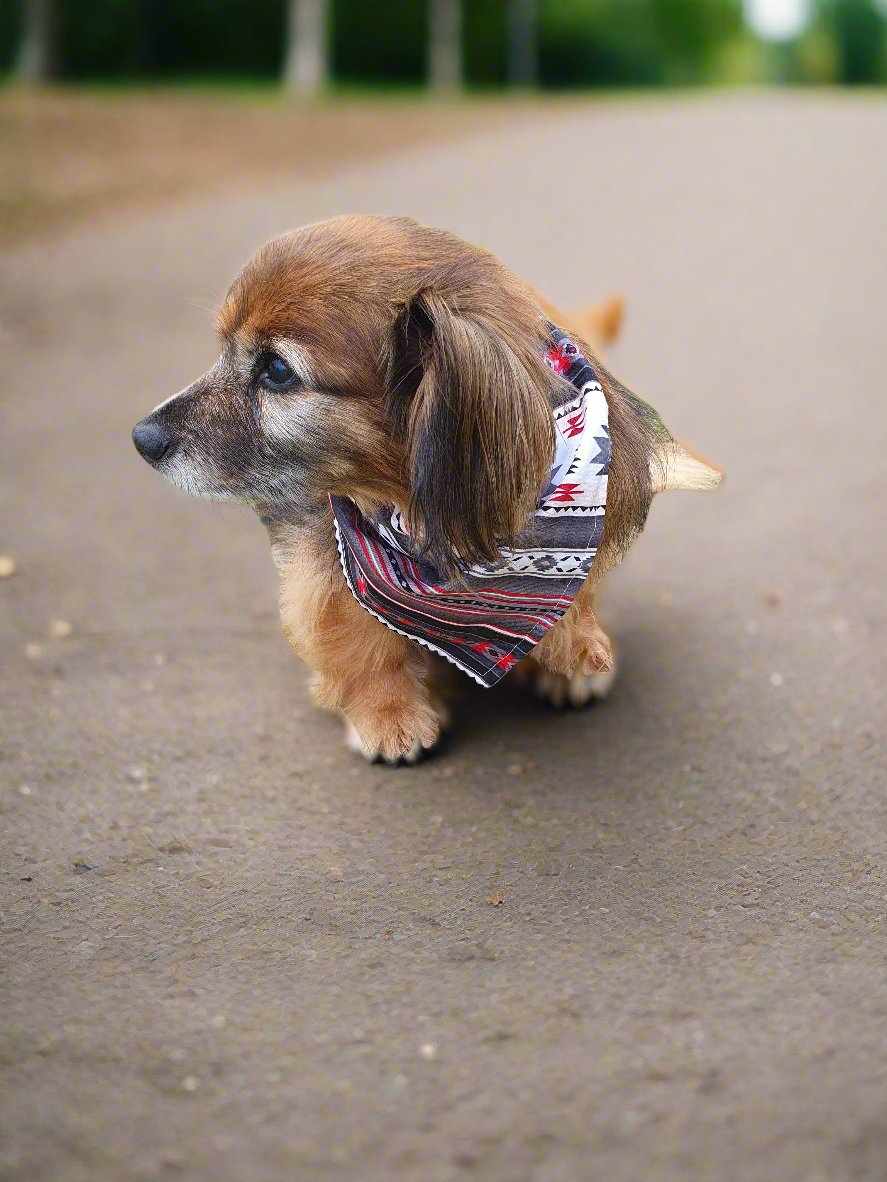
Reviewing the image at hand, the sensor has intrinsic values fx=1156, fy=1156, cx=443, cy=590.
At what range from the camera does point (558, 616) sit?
2734 mm

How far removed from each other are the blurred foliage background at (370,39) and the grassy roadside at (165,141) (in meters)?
5.11

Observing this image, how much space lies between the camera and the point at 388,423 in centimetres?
247

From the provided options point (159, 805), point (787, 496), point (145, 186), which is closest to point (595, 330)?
point (787, 496)

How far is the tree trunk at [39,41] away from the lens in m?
21.6

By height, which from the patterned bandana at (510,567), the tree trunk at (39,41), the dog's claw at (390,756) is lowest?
the dog's claw at (390,756)

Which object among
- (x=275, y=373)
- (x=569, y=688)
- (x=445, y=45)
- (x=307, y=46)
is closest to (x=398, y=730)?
(x=569, y=688)

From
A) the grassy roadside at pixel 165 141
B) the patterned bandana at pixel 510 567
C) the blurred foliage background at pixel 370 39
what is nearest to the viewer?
the patterned bandana at pixel 510 567

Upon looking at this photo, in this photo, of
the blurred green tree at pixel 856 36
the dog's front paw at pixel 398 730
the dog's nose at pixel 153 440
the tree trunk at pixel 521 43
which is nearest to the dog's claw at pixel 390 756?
the dog's front paw at pixel 398 730

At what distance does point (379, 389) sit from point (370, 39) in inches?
1299

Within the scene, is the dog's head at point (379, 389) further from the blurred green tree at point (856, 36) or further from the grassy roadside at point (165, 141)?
the blurred green tree at point (856, 36)

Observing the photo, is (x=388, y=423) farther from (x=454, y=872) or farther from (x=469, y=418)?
(x=454, y=872)

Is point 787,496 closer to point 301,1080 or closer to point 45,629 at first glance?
point 45,629

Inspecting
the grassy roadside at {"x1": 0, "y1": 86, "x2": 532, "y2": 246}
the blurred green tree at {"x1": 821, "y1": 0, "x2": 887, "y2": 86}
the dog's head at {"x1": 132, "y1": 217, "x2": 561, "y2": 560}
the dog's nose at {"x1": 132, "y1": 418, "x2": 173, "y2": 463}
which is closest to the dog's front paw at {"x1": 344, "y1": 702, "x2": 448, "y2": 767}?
the dog's head at {"x1": 132, "y1": 217, "x2": 561, "y2": 560}

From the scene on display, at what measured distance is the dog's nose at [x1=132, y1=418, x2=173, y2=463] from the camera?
2.62 metres
